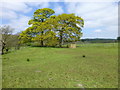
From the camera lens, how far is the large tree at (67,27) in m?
20.5

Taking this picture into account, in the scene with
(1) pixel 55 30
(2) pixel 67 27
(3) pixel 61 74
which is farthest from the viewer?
(1) pixel 55 30

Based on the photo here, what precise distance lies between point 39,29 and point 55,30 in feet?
11.6

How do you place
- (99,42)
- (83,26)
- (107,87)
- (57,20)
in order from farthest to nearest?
(99,42), (83,26), (57,20), (107,87)

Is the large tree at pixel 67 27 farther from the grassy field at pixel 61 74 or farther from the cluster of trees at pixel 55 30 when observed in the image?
the grassy field at pixel 61 74

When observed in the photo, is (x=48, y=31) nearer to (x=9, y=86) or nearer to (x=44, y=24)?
(x=44, y=24)

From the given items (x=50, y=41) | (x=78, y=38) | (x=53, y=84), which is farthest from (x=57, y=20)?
(x=53, y=84)

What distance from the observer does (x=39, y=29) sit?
68.4 ft

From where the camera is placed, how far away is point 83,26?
73.3 feet

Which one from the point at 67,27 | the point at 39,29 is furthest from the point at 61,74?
the point at 39,29

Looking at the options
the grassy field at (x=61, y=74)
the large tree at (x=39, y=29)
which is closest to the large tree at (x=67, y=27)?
the large tree at (x=39, y=29)

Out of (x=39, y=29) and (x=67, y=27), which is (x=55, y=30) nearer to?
(x=67, y=27)

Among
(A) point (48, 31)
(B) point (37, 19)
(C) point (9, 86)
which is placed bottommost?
(C) point (9, 86)

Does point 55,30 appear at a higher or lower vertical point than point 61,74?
higher

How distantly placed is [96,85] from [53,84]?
1526 millimetres
